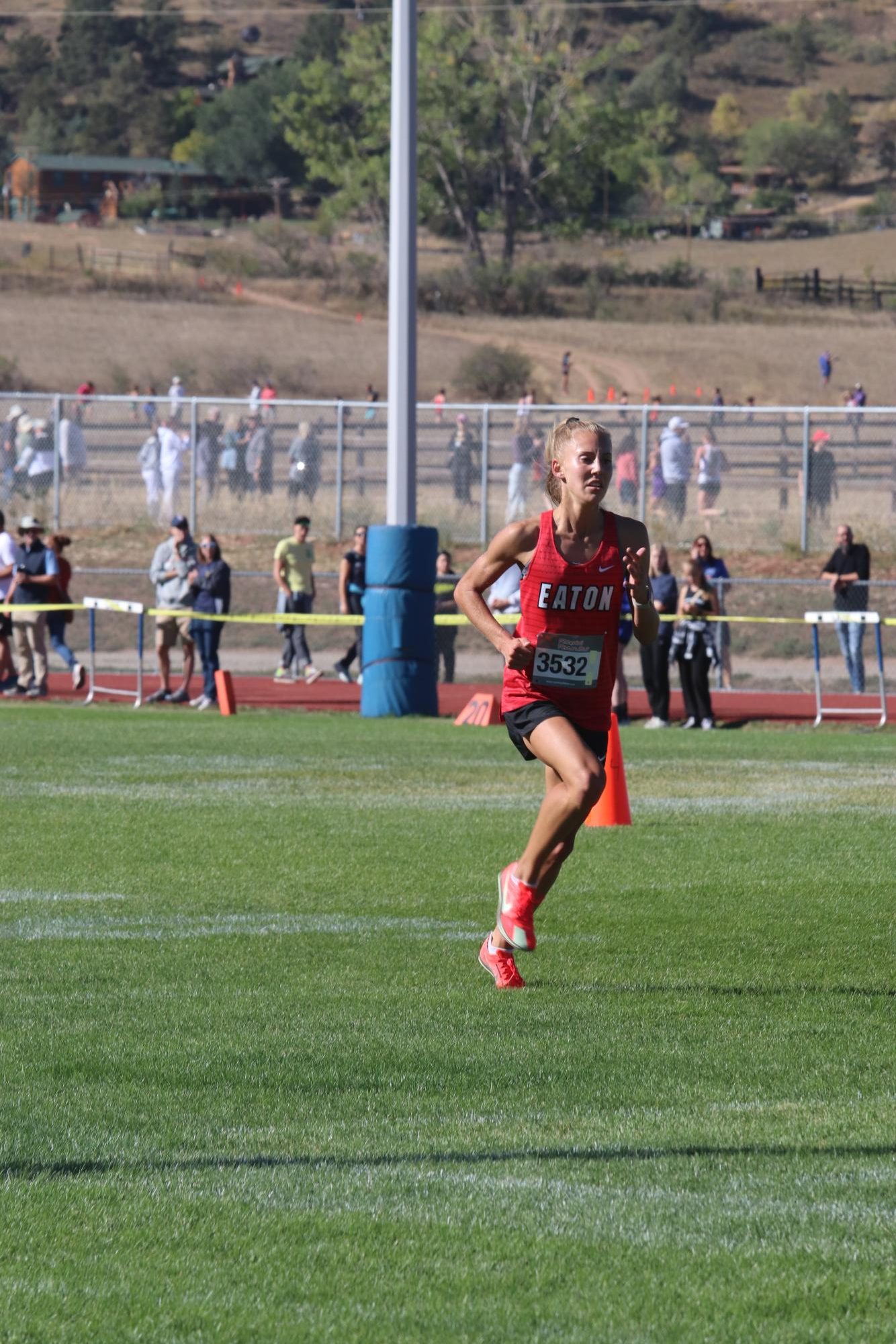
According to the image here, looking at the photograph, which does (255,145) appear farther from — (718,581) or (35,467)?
(718,581)

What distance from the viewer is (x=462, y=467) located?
3231 cm

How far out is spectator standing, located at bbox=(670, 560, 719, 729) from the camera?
66.2 feet

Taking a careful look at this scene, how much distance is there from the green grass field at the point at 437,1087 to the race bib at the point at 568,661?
1.07 m

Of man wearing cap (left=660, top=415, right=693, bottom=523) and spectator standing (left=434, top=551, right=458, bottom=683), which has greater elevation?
man wearing cap (left=660, top=415, right=693, bottom=523)

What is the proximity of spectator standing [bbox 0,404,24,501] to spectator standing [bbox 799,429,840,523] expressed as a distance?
12.5 metres

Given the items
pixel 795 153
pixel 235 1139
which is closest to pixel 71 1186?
pixel 235 1139

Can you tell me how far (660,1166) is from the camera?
493 centimetres

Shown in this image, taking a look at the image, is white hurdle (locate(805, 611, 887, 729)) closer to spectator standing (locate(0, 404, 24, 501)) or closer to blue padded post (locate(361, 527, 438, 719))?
blue padded post (locate(361, 527, 438, 719))

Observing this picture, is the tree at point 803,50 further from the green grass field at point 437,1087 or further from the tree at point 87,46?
the green grass field at point 437,1087

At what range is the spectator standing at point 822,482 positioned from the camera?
30562mm

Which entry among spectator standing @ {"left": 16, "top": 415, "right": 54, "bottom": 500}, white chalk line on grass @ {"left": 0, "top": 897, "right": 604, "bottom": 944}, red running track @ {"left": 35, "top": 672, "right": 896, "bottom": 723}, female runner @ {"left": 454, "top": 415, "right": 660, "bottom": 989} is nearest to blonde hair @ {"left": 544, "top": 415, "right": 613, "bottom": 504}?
female runner @ {"left": 454, "top": 415, "right": 660, "bottom": 989}

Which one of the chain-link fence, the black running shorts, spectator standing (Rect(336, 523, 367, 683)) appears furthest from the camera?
the chain-link fence

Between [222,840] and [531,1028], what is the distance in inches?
191

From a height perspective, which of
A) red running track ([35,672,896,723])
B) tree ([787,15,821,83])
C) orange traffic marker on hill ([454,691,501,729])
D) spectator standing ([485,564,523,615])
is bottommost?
red running track ([35,672,896,723])
